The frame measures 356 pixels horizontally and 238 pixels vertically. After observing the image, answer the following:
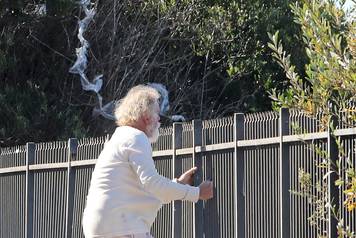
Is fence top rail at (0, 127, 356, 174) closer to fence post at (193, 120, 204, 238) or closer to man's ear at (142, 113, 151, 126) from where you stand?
fence post at (193, 120, 204, 238)

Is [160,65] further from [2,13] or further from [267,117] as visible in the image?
[267,117]

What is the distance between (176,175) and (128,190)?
316cm

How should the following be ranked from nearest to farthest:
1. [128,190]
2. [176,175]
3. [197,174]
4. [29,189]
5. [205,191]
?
1. [128,190]
2. [205,191]
3. [197,174]
4. [176,175]
5. [29,189]

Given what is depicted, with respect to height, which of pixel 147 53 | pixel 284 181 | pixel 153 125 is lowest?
pixel 284 181

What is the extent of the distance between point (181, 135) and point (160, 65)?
30.4 ft

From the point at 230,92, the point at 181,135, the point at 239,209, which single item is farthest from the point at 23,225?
the point at 230,92

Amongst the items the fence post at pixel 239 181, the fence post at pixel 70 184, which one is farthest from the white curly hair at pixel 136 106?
the fence post at pixel 70 184

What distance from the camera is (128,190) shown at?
21.6 ft

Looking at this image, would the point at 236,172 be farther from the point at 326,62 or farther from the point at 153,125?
the point at 326,62

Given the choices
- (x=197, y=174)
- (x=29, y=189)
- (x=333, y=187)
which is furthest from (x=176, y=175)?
(x=29, y=189)

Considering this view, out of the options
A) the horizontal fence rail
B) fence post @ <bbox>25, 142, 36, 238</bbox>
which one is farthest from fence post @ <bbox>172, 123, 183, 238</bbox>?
fence post @ <bbox>25, 142, 36, 238</bbox>

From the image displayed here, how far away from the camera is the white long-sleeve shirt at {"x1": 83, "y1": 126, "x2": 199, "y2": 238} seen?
6.47m

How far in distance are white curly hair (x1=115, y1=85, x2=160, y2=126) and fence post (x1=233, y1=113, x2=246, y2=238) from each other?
222 cm

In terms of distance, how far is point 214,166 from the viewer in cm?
930
